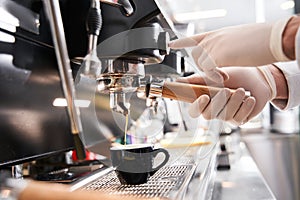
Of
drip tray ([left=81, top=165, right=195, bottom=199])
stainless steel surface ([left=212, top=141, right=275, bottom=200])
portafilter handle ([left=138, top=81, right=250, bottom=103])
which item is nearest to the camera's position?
drip tray ([left=81, top=165, right=195, bottom=199])

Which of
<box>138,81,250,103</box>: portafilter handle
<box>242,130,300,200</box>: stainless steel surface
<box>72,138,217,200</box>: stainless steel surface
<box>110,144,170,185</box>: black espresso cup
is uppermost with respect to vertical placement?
<box>138,81,250,103</box>: portafilter handle

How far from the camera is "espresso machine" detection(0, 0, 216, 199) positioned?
573 millimetres

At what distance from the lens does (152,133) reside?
1156mm

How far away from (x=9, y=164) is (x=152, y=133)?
0.60 meters

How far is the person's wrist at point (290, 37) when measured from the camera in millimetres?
484

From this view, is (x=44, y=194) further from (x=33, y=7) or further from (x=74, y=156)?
(x=74, y=156)

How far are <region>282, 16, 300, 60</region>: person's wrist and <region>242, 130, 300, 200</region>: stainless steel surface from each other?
2.22 m

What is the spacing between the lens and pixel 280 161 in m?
2.88

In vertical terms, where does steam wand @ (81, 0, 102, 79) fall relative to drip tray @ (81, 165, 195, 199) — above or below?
above

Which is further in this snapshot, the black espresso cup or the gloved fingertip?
the gloved fingertip

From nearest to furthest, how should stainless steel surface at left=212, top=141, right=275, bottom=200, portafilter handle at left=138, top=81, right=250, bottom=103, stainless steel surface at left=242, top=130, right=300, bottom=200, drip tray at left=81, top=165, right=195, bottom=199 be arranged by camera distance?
1. drip tray at left=81, top=165, right=195, bottom=199
2. portafilter handle at left=138, top=81, right=250, bottom=103
3. stainless steel surface at left=212, top=141, right=275, bottom=200
4. stainless steel surface at left=242, top=130, right=300, bottom=200

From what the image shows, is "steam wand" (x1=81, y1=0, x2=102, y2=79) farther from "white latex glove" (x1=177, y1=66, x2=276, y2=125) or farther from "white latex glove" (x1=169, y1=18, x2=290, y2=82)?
"white latex glove" (x1=177, y1=66, x2=276, y2=125)

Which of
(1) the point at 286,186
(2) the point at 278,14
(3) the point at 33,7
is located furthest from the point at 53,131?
(2) the point at 278,14

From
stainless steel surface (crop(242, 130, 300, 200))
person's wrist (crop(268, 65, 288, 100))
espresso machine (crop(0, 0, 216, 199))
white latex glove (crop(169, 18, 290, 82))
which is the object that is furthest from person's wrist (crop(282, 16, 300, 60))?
stainless steel surface (crop(242, 130, 300, 200))
